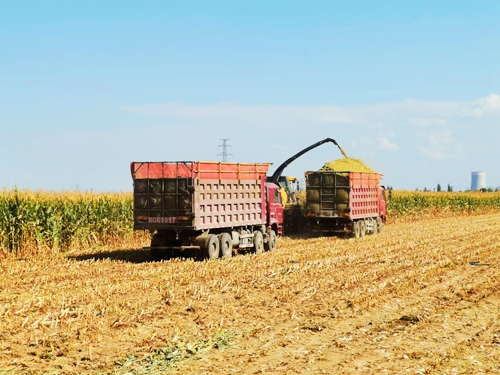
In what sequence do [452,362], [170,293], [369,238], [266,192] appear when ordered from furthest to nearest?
[369,238] → [266,192] → [170,293] → [452,362]

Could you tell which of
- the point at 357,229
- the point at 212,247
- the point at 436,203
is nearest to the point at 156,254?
the point at 212,247

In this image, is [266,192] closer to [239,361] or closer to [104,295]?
[104,295]

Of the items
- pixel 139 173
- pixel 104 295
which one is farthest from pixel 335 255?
pixel 104 295

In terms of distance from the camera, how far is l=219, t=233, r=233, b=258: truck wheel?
22.2 metres

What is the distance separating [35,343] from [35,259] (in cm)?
1280

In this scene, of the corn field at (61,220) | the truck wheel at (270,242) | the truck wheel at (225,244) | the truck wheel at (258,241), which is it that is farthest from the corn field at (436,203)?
the truck wheel at (225,244)

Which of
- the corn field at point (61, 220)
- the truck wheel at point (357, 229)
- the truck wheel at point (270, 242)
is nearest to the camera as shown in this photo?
the corn field at point (61, 220)

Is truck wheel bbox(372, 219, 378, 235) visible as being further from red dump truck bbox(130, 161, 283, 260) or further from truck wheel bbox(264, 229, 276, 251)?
red dump truck bbox(130, 161, 283, 260)

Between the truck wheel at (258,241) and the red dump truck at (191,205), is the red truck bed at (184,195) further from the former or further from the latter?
the truck wheel at (258,241)

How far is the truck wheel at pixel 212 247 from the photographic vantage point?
2139cm

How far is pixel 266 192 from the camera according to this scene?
84.8 ft

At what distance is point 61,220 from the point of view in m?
25.5

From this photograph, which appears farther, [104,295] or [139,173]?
[139,173]

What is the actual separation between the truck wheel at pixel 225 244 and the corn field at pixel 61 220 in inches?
248
